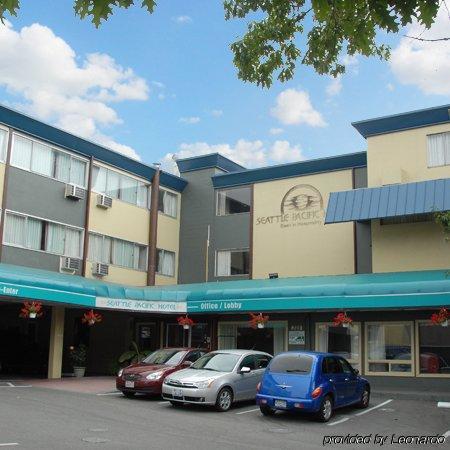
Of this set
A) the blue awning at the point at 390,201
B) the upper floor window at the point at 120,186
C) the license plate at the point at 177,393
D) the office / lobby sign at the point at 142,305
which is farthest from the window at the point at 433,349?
the upper floor window at the point at 120,186

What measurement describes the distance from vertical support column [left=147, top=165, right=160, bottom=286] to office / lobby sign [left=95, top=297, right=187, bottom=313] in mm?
5624

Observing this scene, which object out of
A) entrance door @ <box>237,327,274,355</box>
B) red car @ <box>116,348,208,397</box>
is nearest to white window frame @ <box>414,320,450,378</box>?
entrance door @ <box>237,327,274,355</box>

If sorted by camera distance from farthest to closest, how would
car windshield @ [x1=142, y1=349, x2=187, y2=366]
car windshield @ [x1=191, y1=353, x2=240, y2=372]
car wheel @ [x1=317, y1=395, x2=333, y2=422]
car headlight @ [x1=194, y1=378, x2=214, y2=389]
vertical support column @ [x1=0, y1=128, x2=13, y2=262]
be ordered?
vertical support column @ [x1=0, y1=128, x2=13, y2=262], car windshield @ [x1=142, y1=349, x2=187, y2=366], car windshield @ [x1=191, y1=353, x2=240, y2=372], car headlight @ [x1=194, y1=378, x2=214, y2=389], car wheel @ [x1=317, y1=395, x2=333, y2=422]

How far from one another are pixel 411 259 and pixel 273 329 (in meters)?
6.17

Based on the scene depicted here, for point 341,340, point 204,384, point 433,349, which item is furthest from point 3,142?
point 433,349

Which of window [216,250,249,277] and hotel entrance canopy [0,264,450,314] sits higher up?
window [216,250,249,277]

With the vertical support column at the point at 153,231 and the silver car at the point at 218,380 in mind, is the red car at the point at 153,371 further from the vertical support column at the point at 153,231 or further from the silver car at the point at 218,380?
the vertical support column at the point at 153,231

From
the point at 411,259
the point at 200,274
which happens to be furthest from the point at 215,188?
the point at 411,259

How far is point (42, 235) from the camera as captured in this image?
80.8 feet

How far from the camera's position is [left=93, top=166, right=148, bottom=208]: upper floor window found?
27.4 metres

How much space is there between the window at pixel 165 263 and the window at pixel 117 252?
2.90 feet

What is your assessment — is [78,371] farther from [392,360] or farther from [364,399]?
[364,399]

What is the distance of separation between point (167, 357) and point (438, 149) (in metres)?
13.0

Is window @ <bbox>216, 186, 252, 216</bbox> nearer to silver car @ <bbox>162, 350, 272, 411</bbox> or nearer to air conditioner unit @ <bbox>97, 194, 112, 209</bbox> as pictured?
air conditioner unit @ <bbox>97, 194, 112, 209</bbox>
